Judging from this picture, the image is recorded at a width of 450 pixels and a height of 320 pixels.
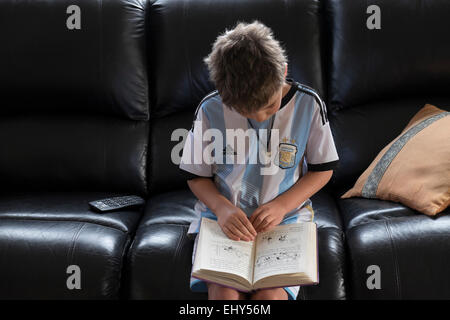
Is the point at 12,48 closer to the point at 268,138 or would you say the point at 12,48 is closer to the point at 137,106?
the point at 137,106

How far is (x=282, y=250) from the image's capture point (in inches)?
54.9

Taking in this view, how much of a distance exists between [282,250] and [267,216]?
0.40 ft

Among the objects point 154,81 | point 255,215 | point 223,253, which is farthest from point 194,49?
point 223,253

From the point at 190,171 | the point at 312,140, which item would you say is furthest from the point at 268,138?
the point at 190,171

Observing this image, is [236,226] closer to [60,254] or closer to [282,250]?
[282,250]

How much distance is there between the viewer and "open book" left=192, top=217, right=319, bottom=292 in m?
1.33

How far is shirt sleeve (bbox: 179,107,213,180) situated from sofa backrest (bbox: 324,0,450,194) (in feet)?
1.94

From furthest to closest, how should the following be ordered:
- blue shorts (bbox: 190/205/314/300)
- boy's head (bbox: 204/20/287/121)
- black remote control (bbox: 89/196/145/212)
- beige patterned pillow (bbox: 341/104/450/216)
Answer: black remote control (bbox: 89/196/145/212), beige patterned pillow (bbox: 341/104/450/216), blue shorts (bbox: 190/205/314/300), boy's head (bbox: 204/20/287/121)

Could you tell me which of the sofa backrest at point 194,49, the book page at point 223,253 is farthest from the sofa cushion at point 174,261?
the sofa backrest at point 194,49

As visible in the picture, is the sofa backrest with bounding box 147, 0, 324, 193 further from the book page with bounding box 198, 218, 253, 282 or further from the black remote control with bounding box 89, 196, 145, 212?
the book page with bounding box 198, 218, 253, 282

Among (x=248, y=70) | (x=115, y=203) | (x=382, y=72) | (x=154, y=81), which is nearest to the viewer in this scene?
(x=248, y=70)


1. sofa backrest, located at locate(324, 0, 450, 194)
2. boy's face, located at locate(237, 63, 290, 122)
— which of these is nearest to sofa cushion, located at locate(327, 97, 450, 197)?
sofa backrest, located at locate(324, 0, 450, 194)

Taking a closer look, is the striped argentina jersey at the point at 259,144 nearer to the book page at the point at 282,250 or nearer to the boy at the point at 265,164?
the boy at the point at 265,164
